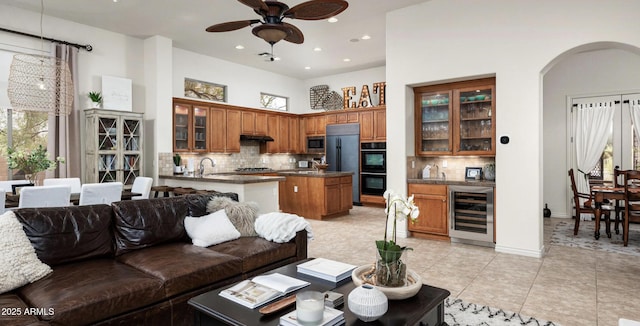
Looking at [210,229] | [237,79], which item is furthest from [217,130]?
[210,229]

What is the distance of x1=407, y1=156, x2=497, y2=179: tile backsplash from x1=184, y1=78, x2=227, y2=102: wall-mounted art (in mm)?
4588

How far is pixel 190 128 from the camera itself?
6.91m

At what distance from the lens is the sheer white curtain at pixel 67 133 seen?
17.5ft

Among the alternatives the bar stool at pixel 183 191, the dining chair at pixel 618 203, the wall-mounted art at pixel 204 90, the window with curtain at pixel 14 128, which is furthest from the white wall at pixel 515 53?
the window with curtain at pixel 14 128

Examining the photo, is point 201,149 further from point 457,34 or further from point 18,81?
point 457,34

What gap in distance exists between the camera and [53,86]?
4543 mm

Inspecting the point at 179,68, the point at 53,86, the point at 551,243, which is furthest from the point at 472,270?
the point at 179,68

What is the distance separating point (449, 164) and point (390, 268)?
399 centimetres

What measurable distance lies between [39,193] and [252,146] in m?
5.24

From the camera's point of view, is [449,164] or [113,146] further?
[113,146]

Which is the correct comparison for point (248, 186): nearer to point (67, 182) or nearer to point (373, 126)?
point (67, 182)

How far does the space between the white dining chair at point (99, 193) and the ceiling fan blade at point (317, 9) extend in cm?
287

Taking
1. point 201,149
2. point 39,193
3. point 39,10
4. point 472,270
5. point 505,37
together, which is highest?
point 39,10

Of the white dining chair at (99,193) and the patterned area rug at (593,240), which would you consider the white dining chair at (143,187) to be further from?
the patterned area rug at (593,240)
